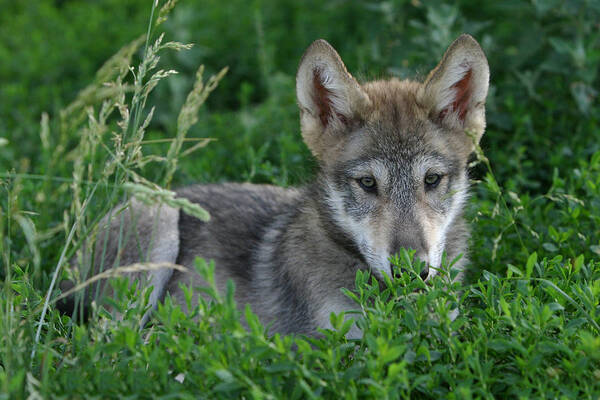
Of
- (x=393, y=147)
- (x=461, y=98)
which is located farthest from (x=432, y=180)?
(x=461, y=98)

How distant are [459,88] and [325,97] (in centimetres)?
76

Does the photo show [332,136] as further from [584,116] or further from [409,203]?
[584,116]

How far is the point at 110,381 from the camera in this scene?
2.62m

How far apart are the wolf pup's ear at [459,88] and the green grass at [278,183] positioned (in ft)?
0.90

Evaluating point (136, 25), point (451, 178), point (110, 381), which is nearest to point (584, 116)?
point (451, 178)

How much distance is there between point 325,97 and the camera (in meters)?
3.94

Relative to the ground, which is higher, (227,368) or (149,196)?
(149,196)

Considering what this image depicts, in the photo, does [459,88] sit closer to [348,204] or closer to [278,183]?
[348,204]

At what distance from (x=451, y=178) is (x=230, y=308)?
66.8 inches

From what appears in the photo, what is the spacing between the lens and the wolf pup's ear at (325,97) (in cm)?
372

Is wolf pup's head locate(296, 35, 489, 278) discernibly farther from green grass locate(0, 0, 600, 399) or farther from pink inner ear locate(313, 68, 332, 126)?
green grass locate(0, 0, 600, 399)

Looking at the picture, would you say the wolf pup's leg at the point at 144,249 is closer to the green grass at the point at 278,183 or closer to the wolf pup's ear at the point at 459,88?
the green grass at the point at 278,183

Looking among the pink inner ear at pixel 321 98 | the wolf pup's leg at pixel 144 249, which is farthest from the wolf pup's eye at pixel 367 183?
the wolf pup's leg at pixel 144 249

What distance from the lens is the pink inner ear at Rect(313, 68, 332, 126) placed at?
12.7 ft
